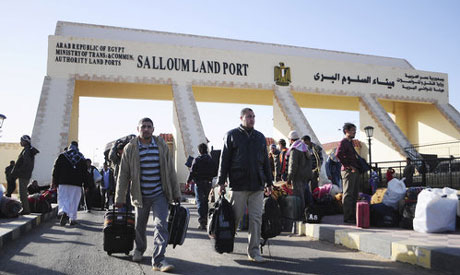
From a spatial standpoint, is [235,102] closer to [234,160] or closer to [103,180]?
[103,180]

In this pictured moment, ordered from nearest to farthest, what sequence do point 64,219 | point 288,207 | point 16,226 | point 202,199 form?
point 288,207
point 16,226
point 202,199
point 64,219

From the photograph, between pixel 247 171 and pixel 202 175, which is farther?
pixel 202 175

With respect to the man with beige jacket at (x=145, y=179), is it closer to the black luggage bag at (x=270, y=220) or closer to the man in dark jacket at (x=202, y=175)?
the black luggage bag at (x=270, y=220)

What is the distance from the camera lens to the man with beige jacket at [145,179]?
4.19 metres

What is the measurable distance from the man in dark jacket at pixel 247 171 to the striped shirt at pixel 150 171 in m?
0.71

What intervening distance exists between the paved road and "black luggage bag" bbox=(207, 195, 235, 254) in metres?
0.17

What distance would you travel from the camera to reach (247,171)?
14.4ft

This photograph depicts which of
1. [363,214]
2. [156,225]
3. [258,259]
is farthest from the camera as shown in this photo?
[363,214]

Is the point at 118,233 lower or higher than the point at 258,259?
higher

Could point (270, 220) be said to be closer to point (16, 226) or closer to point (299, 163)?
point (299, 163)

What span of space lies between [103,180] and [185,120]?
29.3ft

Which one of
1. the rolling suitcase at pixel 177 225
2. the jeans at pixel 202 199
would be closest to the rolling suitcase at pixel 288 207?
the rolling suitcase at pixel 177 225

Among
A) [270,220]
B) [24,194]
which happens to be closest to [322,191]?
[270,220]

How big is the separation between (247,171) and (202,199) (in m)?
3.09
